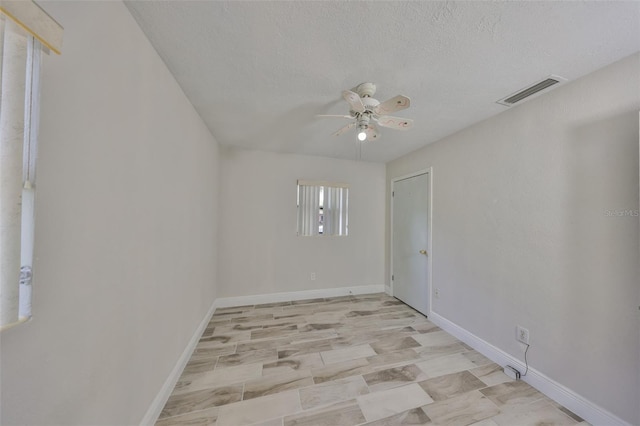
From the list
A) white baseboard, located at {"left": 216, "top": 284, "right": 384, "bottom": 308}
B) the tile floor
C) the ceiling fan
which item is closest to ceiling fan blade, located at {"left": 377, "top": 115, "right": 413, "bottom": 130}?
the ceiling fan

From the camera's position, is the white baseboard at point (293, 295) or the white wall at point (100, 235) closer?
the white wall at point (100, 235)

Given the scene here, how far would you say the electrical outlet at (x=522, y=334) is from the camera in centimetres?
184

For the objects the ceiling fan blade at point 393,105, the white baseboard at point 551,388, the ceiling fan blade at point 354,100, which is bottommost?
the white baseboard at point 551,388

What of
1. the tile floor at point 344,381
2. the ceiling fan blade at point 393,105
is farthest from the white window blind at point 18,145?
the ceiling fan blade at point 393,105

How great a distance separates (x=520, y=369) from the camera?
1.87 meters

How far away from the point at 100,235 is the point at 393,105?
1.81 metres

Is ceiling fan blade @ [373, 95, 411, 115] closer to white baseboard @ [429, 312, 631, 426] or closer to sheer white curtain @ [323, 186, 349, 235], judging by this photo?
sheer white curtain @ [323, 186, 349, 235]

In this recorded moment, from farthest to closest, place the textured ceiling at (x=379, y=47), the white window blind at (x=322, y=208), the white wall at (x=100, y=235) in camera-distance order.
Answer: the white window blind at (x=322, y=208) < the textured ceiling at (x=379, y=47) < the white wall at (x=100, y=235)

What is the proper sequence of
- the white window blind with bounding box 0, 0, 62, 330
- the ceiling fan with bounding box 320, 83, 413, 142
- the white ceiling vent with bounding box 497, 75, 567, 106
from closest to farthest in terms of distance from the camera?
the white window blind with bounding box 0, 0, 62, 330
the ceiling fan with bounding box 320, 83, 413, 142
the white ceiling vent with bounding box 497, 75, 567, 106

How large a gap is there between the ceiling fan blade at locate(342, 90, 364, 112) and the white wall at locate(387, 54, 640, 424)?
60.5 inches

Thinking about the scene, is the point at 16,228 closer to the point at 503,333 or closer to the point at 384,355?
the point at 384,355

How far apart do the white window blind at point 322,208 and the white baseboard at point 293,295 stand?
97 centimetres

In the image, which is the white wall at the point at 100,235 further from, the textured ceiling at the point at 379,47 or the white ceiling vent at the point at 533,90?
the white ceiling vent at the point at 533,90

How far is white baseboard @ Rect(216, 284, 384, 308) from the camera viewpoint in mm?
3215
